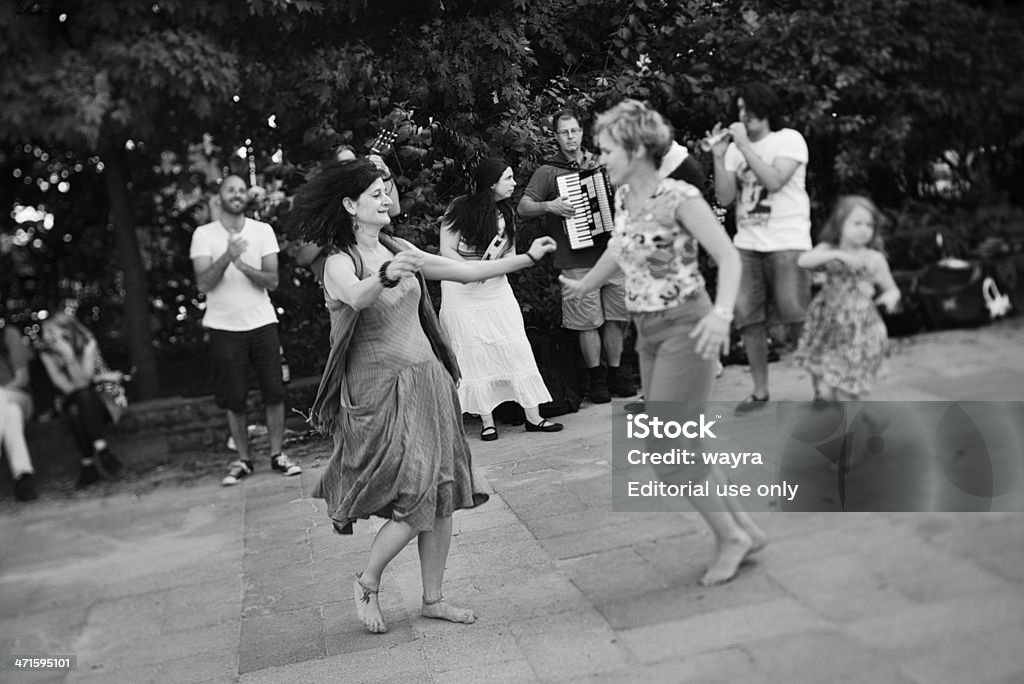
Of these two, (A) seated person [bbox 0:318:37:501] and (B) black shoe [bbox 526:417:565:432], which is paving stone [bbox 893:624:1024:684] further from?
(A) seated person [bbox 0:318:37:501]

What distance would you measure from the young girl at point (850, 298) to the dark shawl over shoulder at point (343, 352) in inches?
40.9

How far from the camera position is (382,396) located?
280cm

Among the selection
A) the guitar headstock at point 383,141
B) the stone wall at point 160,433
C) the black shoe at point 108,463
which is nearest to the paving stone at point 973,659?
the guitar headstock at point 383,141

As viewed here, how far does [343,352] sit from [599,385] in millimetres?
678

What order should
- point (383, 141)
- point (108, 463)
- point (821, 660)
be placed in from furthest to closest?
point (108, 463), point (383, 141), point (821, 660)

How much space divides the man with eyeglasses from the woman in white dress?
0.10 metres

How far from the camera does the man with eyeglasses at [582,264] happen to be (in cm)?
238

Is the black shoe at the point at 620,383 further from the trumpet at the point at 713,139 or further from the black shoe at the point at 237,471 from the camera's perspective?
the black shoe at the point at 237,471

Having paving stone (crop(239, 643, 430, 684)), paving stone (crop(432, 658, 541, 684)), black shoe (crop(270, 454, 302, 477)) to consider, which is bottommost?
paving stone (crop(239, 643, 430, 684))

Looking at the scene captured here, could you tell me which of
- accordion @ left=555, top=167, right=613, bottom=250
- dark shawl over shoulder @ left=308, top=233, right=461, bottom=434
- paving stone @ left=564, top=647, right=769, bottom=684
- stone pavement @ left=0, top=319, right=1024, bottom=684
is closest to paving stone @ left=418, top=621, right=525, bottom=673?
stone pavement @ left=0, top=319, right=1024, bottom=684

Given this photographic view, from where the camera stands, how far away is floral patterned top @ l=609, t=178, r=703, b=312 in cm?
202

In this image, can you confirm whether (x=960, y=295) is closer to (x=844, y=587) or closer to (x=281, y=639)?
(x=844, y=587)

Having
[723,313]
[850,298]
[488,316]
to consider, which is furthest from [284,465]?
[850,298]

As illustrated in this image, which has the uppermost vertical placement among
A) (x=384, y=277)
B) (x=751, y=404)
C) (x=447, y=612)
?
(x=384, y=277)
